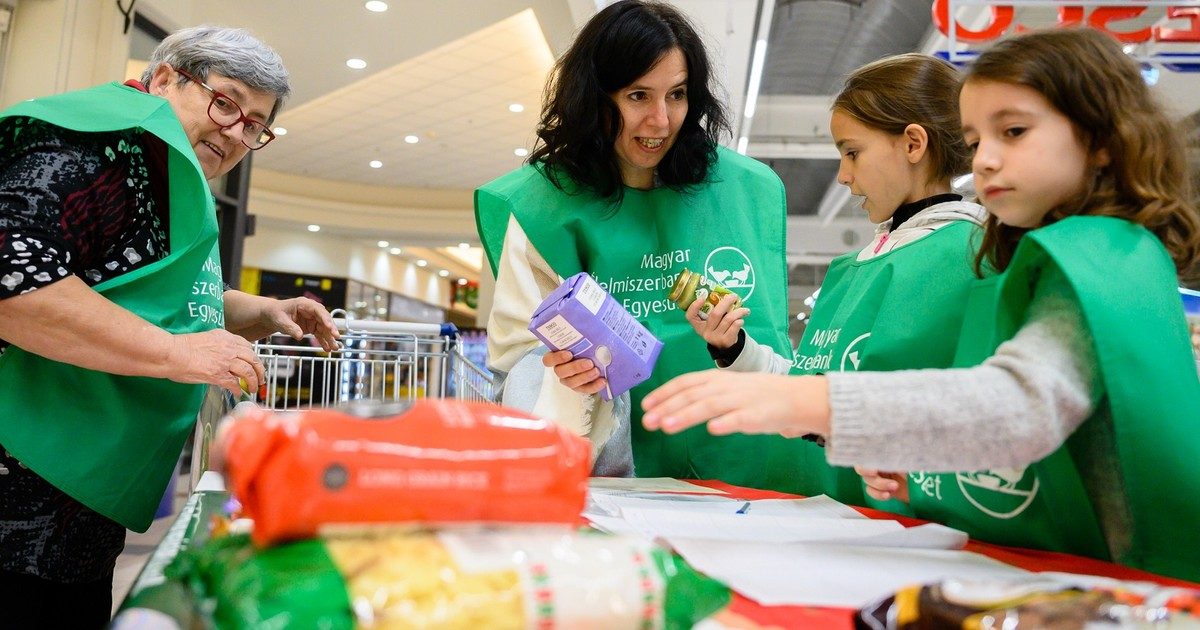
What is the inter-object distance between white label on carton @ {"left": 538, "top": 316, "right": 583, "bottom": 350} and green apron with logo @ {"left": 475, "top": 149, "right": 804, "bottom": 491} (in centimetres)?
46

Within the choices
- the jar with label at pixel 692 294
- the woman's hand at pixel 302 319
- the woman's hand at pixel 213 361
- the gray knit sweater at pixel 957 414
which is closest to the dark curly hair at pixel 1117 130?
the gray knit sweater at pixel 957 414

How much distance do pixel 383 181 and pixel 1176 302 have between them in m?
14.1

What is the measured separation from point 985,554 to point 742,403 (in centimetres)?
38

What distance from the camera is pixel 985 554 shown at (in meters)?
0.93

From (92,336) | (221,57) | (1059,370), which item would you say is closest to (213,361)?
(92,336)

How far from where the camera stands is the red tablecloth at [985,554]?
0.62m

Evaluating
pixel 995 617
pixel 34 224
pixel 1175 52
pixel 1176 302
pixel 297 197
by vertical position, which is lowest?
pixel 995 617

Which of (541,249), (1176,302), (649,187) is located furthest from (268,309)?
(1176,302)

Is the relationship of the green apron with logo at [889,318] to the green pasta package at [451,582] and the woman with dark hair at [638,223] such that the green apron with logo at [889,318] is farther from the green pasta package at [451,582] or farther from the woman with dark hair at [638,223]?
the green pasta package at [451,582]

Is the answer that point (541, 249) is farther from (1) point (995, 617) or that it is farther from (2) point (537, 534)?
(1) point (995, 617)

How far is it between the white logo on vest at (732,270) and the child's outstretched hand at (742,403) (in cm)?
101

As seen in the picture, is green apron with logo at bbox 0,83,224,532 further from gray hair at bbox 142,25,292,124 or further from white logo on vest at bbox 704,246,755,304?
white logo on vest at bbox 704,246,755,304

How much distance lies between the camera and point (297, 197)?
553 inches

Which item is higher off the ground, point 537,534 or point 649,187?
point 649,187
